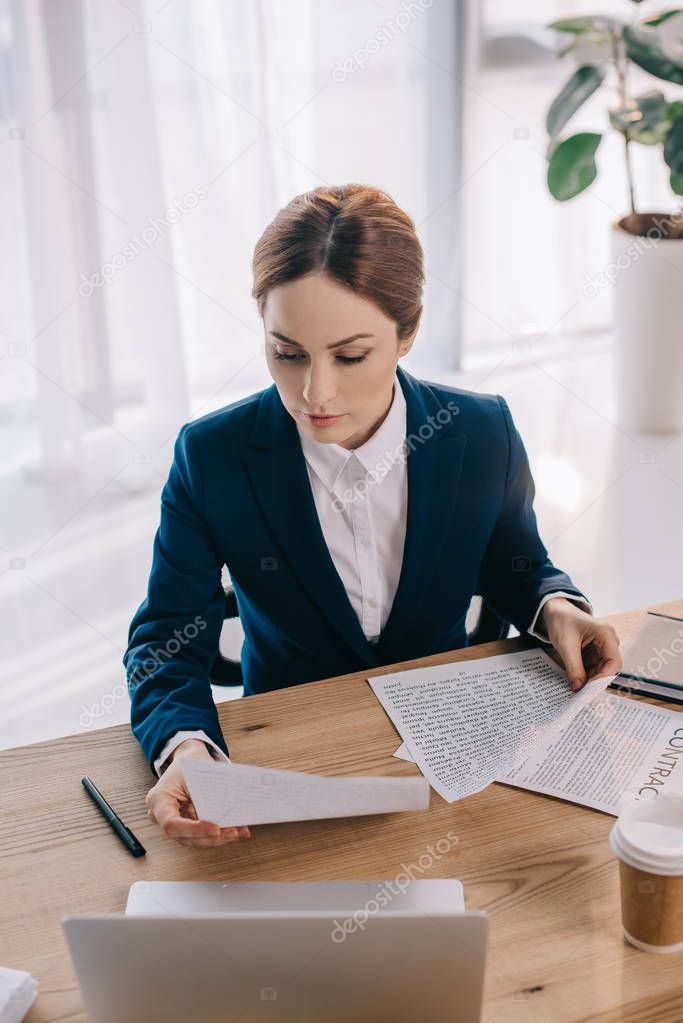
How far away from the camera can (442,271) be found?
4355mm

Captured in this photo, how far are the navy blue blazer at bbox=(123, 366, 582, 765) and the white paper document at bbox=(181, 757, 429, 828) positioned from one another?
0.34 m

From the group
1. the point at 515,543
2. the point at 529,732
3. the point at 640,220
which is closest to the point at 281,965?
the point at 529,732

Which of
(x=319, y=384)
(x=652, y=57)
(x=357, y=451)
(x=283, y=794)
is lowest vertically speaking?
(x=283, y=794)

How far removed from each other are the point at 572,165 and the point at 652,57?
420 mm

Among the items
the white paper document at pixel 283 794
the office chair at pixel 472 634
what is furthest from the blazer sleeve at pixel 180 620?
the white paper document at pixel 283 794

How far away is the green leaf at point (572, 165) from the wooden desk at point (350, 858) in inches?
106

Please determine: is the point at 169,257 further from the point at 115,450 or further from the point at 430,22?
the point at 430,22

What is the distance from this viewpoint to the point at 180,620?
4.89 feet

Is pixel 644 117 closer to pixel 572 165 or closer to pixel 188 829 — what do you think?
pixel 572 165

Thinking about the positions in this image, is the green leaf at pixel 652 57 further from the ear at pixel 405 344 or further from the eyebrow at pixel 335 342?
the eyebrow at pixel 335 342

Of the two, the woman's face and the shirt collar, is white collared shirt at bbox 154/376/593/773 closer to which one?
the shirt collar

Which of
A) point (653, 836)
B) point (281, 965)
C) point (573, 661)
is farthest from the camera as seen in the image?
point (573, 661)

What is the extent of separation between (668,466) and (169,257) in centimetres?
190

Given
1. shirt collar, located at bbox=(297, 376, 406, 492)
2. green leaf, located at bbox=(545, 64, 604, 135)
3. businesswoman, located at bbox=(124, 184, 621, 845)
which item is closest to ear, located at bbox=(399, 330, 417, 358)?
businesswoman, located at bbox=(124, 184, 621, 845)
